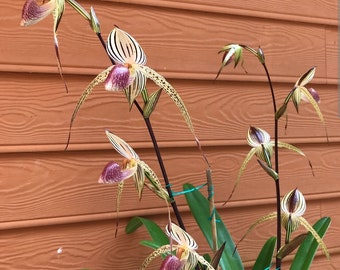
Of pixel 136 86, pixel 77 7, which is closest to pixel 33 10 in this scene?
pixel 77 7

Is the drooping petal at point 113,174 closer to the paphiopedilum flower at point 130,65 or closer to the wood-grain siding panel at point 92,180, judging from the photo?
the paphiopedilum flower at point 130,65

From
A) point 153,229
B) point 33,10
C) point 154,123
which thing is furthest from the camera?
point 154,123

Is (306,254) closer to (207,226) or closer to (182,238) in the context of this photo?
(207,226)

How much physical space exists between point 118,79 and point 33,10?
0.50 feet

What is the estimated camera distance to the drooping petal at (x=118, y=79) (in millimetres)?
727

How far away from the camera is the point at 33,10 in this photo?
721 mm

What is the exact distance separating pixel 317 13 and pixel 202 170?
534 millimetres

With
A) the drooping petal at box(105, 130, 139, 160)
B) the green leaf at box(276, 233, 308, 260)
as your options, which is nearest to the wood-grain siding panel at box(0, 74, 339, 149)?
the drooping petal at box(105, 130, 139, 160)

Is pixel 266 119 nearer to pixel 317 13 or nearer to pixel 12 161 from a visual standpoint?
pixel 317 13

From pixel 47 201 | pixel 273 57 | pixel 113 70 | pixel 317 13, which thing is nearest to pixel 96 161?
pixel 47 201

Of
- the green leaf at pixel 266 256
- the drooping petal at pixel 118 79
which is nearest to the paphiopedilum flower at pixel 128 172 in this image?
the drooping petal at pixel 118 79

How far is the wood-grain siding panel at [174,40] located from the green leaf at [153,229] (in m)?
0.33

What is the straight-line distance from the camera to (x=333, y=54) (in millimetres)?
1375

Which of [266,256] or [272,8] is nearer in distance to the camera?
[266,256]
